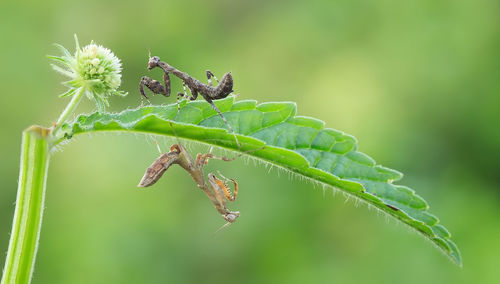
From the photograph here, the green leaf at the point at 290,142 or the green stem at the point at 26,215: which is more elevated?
the green leaf at the point at 290,142

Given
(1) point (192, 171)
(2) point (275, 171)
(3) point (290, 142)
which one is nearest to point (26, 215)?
(3) point (290, 142)

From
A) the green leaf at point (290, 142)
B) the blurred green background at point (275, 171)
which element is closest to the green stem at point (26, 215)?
the green leaf at point (290, 142)

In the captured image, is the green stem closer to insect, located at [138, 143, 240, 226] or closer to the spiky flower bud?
the spiky flower bud

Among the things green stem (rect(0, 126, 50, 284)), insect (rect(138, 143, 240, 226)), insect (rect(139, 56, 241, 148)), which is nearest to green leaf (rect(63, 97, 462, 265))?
green stem (rect(0, 126, 50, 284))

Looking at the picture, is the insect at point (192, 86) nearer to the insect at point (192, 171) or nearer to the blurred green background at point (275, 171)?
the insect at point (192, 171)

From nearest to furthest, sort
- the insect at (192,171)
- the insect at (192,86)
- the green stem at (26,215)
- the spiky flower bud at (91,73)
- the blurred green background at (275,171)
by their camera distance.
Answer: the green stem at (26,215) < the spiky flower bud at (91,73) < the insect at (192,171) < the insect at (192,86) < the blurred green background at (275,171)

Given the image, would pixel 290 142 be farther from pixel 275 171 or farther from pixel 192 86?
pixel 275 171

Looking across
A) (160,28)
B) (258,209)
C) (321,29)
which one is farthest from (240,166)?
(160,28)

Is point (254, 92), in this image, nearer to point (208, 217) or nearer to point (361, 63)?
point (361, 63)
